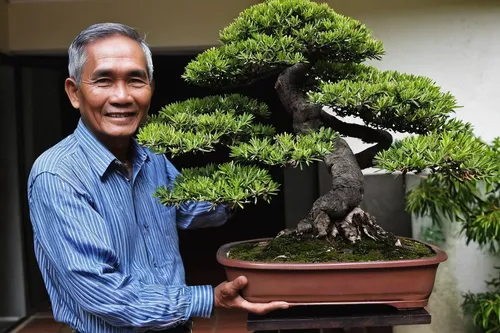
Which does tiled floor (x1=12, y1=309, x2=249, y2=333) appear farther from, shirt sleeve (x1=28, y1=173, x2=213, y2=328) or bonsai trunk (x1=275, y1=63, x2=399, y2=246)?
shirt sleeve (x1=28, y1=173, x2=213, y2=328)

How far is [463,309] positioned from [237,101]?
1.55 meters

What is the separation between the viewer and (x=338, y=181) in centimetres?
133

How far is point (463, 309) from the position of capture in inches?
91.7

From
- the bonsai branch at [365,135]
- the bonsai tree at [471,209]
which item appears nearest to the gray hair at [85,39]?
the bonsai branch at [365,135]

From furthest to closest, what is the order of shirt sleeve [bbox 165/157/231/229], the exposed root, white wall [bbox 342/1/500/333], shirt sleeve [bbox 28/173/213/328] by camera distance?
1. white wall [bbox 342/1/500/333]
2. shirt sleeve [bbox 165/157/231/229]
3. the exposed root
4. shirt sleeve [bbox 28/173/213/328]

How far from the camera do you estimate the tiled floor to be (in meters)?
3.04

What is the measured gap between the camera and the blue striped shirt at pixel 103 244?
3.51 ft

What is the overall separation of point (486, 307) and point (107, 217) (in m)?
1.65

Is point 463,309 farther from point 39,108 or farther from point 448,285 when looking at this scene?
point 39,108

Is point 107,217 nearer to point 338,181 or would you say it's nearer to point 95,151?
point 95,151

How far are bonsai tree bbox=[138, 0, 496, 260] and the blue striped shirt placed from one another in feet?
0.43

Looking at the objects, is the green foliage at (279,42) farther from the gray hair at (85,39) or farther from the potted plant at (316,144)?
the gray hair at (85,39)

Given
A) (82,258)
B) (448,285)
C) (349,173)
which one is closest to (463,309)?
(448,285)

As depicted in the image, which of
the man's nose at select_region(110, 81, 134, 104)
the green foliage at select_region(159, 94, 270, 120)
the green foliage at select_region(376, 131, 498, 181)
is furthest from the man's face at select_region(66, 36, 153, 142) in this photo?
the green foliage at select_region(376, 131, 498, 181)
